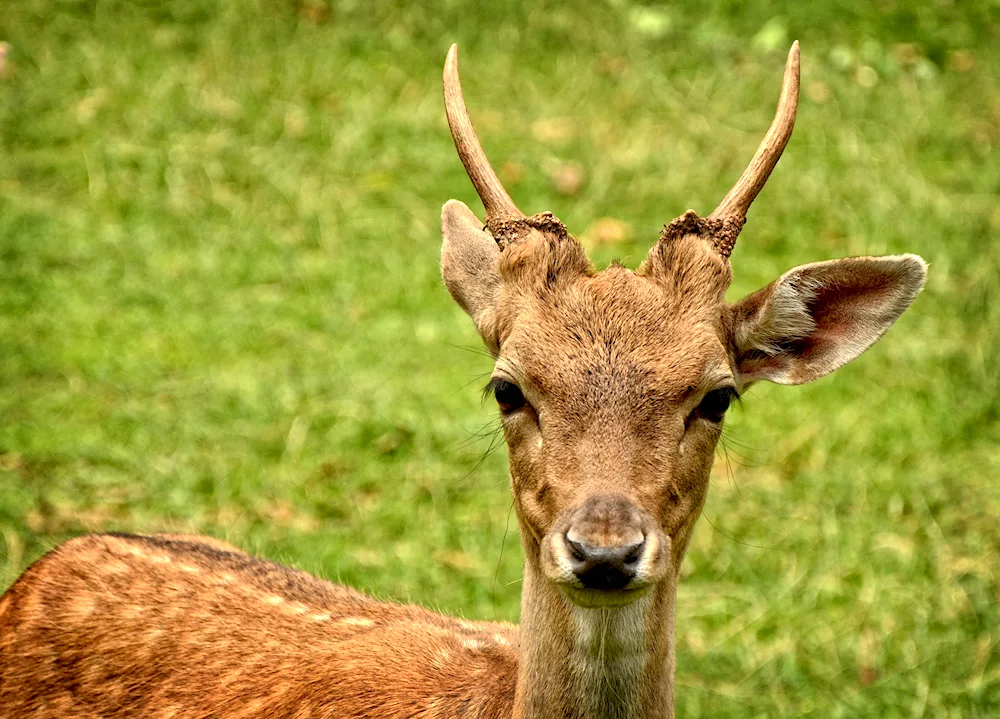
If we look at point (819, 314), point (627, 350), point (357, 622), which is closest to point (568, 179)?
point (819, 314)

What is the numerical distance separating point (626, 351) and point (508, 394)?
0.35 metres

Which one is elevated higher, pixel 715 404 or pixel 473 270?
pixel 473 270

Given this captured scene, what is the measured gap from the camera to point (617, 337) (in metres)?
3.29

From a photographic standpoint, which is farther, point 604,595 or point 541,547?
point 541,547

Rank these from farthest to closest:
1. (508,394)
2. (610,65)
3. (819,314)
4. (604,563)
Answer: (610,65) → (819,314) → (508,394) → (604,563)

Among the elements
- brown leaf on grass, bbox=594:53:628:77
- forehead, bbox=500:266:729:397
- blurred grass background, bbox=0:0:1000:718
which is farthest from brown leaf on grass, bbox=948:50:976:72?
forehead, bbox=500:266:729:397

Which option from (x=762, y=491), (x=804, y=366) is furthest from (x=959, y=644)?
(x=804, y=366)

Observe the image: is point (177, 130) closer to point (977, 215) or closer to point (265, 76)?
point (265, 76)

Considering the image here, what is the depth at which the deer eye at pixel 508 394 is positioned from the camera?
338 centimetres

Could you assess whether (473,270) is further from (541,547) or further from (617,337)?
(541,547)

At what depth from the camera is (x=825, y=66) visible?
32.0 feet

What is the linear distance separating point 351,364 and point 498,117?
281 cm

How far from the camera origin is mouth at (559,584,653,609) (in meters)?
3.00

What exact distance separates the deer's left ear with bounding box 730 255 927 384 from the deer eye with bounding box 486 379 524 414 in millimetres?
683
